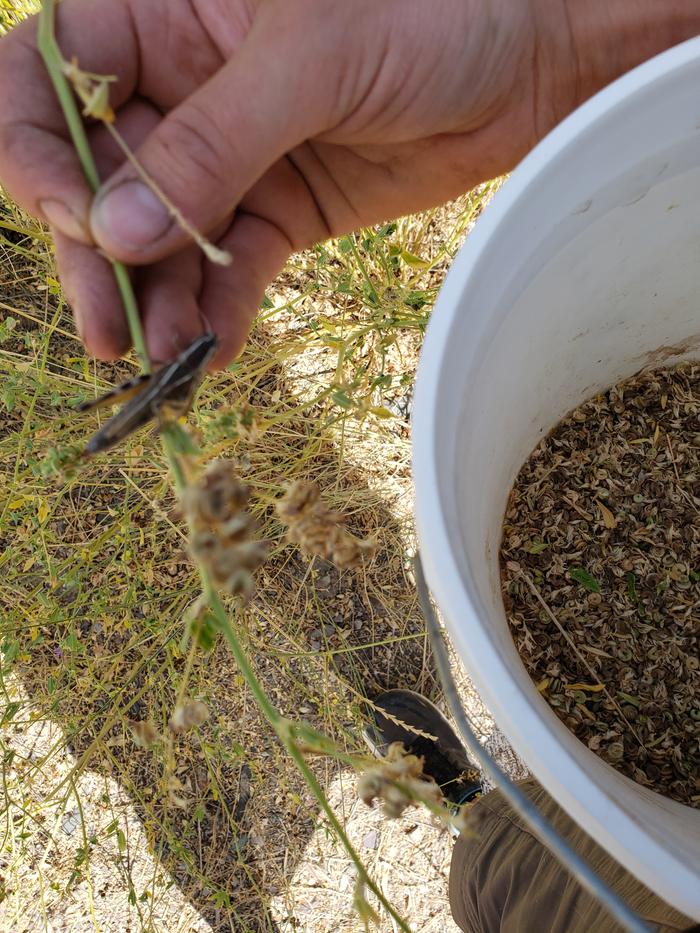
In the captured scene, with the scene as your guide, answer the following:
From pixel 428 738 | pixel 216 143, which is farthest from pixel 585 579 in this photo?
pixel 216 143

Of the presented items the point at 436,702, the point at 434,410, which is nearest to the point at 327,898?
the point at 436,702

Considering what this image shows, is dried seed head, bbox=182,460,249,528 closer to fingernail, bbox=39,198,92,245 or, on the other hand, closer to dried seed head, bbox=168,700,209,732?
dried seed head, bbox=168,700,209,732

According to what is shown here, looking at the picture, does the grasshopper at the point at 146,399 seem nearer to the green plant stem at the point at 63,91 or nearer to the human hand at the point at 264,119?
the green plant stem at the point at 63,91

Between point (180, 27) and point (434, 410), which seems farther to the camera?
point (180, 27)

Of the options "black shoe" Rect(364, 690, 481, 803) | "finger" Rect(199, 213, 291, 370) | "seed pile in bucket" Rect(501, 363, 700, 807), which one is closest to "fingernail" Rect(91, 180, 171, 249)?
"finger" Rect(199, 213, 291, 370)

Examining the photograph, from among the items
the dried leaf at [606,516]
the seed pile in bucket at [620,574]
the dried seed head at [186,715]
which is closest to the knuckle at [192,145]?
the dried seed head at [186,715]

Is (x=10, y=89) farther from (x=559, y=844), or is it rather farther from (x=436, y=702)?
(x=436, y=702)
